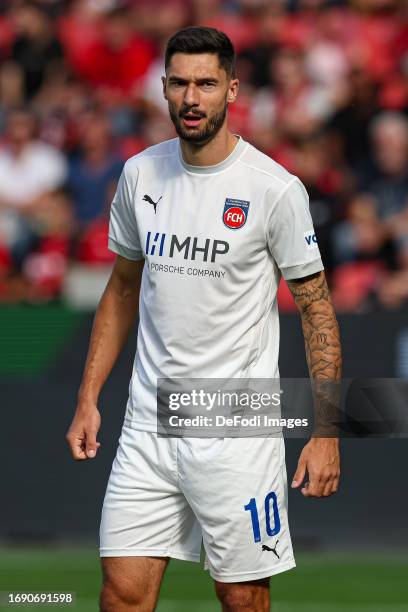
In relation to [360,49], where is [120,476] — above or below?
below

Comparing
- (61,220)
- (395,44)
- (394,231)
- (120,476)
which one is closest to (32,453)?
(61,220)

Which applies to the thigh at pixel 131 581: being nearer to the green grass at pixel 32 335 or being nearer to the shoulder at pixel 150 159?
the shoulder at pixel 150 159

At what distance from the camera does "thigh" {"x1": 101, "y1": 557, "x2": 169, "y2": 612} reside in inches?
175

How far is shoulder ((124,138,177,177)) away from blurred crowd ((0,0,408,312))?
12.8ft

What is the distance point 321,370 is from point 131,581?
963 mm

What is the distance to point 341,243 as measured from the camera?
9.12 meters

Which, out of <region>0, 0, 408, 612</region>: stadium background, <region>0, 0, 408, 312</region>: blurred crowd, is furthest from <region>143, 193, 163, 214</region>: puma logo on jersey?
<region>0, 0, 408, 312</region>: blurred crowd

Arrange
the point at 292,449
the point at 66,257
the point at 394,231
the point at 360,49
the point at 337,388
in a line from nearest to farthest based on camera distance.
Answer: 1. the point at 337,388
2. the point at 292,449
3. the point at 394,231
4. the point at 66,257
5. the point at 360,49

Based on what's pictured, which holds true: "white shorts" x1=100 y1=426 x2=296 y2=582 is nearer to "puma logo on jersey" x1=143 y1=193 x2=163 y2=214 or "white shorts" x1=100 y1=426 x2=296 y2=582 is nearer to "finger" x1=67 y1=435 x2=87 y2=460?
"finger" x1=67 y1=435 x2=87 y2=460

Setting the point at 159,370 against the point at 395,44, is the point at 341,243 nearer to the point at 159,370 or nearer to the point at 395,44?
the point at 395,44

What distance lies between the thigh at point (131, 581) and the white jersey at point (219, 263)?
0.47 metres

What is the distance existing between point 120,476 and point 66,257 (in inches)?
208

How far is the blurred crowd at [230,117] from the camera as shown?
9242 mm

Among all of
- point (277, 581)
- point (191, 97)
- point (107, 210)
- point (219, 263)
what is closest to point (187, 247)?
point (219, 263)
